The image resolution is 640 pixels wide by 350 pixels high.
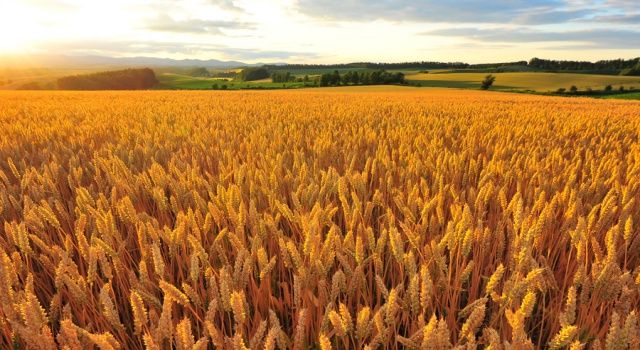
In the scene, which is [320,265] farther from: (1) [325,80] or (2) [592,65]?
(2) [592,65]

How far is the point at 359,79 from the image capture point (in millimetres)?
57469

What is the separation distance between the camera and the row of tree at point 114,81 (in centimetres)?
6331

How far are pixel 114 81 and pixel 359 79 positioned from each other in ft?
134

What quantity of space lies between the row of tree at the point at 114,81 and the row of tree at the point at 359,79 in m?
29.4

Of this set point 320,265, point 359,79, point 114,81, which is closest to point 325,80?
point 359,79

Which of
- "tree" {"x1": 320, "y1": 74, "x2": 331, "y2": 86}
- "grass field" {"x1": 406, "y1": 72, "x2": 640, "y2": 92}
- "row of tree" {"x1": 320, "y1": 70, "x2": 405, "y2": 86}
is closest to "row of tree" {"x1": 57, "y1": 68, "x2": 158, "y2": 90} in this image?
"tree" {"x1": 320, "y1": 74, "x2": 331, "y2": 86}

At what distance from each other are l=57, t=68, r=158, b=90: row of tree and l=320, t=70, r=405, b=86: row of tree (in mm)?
29389

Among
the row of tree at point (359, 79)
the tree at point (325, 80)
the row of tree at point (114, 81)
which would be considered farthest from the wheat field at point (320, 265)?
the row of tree at point (114, 81)

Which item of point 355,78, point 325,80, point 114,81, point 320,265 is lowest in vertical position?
point 320,265

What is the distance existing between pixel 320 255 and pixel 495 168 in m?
1.64

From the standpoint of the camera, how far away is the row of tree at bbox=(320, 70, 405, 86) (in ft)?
181

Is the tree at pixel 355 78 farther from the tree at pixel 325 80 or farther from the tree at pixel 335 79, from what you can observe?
the tree at pixel 325 80

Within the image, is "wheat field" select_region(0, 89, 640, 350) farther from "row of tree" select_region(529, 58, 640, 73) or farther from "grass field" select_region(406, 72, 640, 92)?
"row of tree" select_region(529, 58, 640, 73)

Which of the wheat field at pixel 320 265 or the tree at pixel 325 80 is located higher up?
the tree at pixel 325 80
